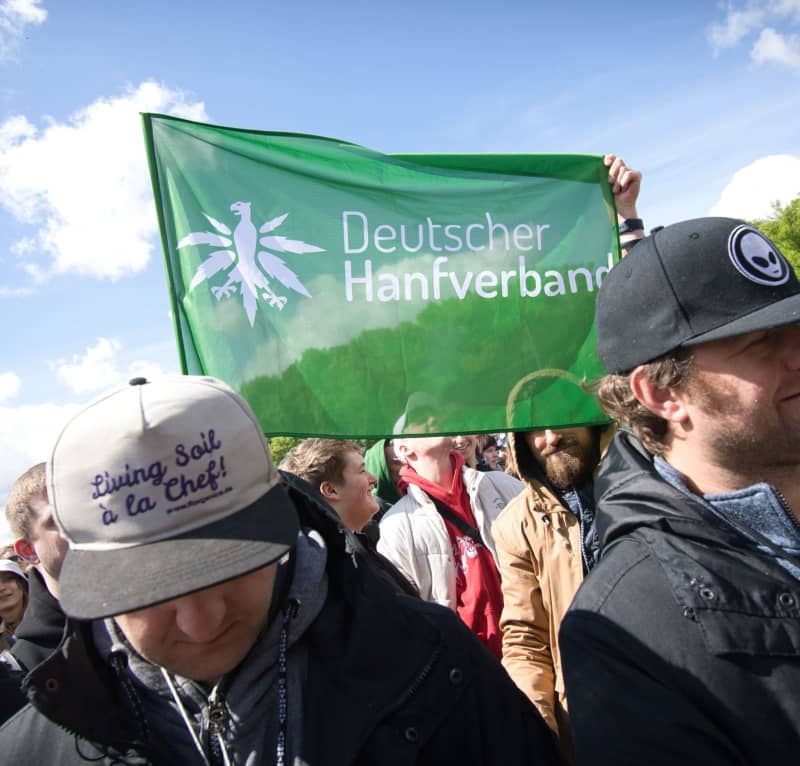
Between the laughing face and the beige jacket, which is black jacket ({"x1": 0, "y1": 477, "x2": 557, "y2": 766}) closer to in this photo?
the beige jacket

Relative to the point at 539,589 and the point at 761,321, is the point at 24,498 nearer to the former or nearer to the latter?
the point at 539,589

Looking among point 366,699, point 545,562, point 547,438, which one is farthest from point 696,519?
point 547,438

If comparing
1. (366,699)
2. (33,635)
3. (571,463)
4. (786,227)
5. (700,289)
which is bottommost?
(366,699)

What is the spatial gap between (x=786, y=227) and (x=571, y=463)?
122 feet

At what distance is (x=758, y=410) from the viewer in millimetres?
1548

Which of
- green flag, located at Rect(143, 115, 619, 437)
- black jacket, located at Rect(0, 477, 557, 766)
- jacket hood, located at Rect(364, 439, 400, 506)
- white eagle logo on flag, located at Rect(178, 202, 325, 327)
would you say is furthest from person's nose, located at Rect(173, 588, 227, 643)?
jacket hood, located at Rect(364, 439, 400, 506)

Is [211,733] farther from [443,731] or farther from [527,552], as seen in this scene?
[527,552]

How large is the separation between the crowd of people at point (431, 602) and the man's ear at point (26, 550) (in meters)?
1.59

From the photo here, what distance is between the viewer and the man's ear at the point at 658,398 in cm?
166

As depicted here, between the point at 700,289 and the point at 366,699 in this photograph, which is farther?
the point at 700,289

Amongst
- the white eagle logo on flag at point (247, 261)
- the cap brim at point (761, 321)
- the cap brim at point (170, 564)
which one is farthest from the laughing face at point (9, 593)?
the cap brim at point (761, 321)

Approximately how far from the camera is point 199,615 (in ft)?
4.05

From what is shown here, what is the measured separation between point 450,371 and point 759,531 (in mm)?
1842

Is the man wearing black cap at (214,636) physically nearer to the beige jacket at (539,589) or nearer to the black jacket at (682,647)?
the black jacket at (682,647)
